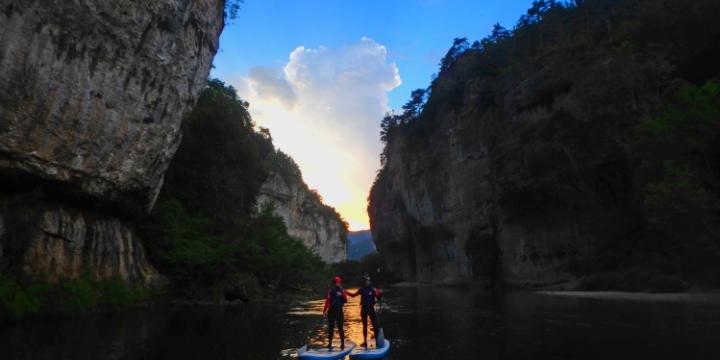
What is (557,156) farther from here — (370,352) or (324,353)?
(324,353)

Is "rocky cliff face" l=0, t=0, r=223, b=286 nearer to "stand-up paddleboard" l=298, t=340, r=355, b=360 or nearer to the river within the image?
the river

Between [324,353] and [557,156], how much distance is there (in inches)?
1521

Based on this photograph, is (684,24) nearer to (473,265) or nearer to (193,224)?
(473,265)

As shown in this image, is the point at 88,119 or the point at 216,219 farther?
the point at 216,219

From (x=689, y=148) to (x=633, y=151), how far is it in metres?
4.75

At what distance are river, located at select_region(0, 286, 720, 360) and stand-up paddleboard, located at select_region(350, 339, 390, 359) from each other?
0.26 meters

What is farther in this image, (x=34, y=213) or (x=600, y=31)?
(x=600, y=31)

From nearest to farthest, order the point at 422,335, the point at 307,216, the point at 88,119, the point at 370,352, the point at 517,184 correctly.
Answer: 1. the point at 370,352
2. the point at 422,335
3. the point at 88,119
4. the point at 517,184
5. the point at 307,216

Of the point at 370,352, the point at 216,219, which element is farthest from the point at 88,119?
the point at 370,352

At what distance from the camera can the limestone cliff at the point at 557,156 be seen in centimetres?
3519

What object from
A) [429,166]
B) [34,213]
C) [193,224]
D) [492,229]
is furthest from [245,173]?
[429,166]

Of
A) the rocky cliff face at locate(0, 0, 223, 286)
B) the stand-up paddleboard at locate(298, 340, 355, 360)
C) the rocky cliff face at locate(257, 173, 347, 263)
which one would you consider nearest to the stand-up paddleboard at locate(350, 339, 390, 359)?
the stand-up paddleboard at locate(298, 340, 355, 360)

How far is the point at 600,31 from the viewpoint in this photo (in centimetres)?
4781

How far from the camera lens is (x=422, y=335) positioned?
14297mm
